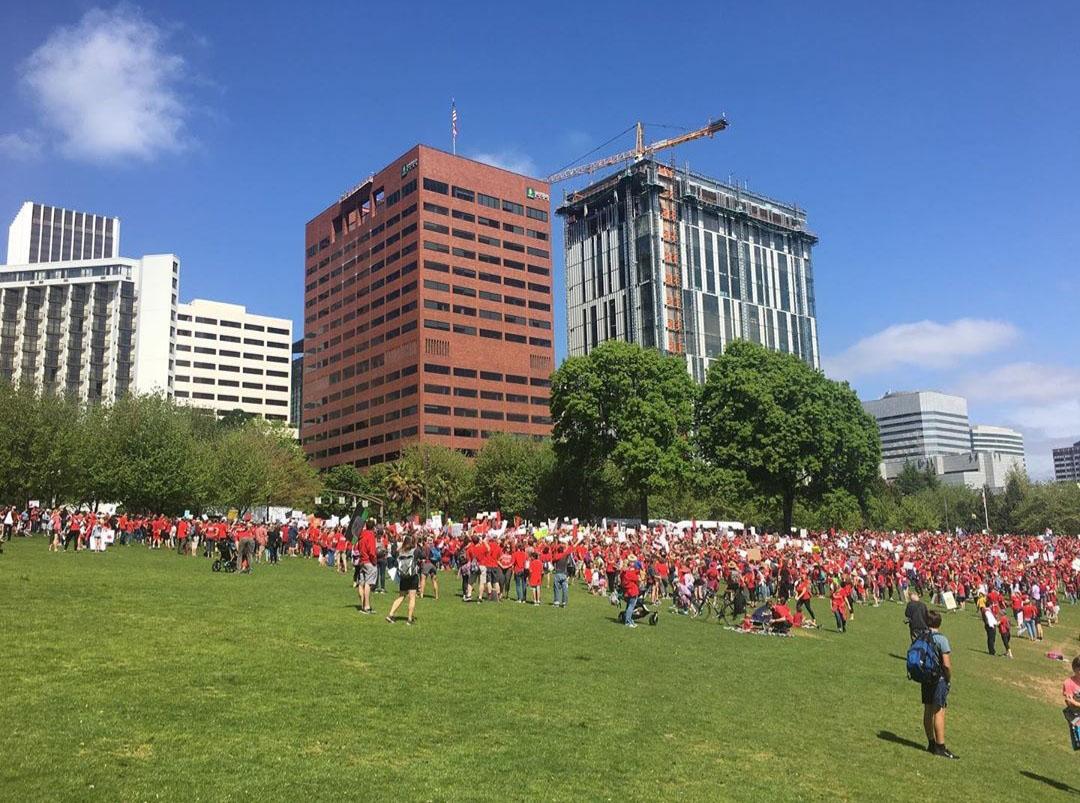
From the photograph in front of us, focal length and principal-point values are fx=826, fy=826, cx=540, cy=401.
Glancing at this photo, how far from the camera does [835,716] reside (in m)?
15.7

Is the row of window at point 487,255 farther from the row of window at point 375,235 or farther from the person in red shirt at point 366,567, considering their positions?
the person in red shirt at point 366,567

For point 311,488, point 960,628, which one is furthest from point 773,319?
point 960,628

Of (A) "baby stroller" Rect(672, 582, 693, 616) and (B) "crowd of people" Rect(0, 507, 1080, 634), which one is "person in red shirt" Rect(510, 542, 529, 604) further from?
(A) "baby stroller" Rect(672, 582, 693, 616)

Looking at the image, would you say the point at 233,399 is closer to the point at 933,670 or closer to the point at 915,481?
the point at 915,481

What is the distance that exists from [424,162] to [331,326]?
3714 cm

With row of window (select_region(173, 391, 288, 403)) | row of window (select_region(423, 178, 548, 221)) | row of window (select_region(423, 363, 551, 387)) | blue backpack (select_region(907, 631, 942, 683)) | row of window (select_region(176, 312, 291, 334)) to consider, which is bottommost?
blue backpack (select_region(907, 631, 942, 683))

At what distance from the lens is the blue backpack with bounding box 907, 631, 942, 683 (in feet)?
42.3

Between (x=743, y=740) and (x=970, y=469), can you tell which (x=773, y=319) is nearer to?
(x=970, y=469)

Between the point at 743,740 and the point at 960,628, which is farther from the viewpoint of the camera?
Result: the point at 960,628

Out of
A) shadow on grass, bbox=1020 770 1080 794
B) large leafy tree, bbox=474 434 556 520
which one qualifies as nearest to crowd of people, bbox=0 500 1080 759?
shadow on grass, bbox=1020 770 1080 794

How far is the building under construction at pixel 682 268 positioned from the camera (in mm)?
146750

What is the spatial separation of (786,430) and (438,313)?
71.5 meters

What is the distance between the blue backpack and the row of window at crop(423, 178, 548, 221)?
12374 centimetres

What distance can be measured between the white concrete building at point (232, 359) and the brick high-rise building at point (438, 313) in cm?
4430
